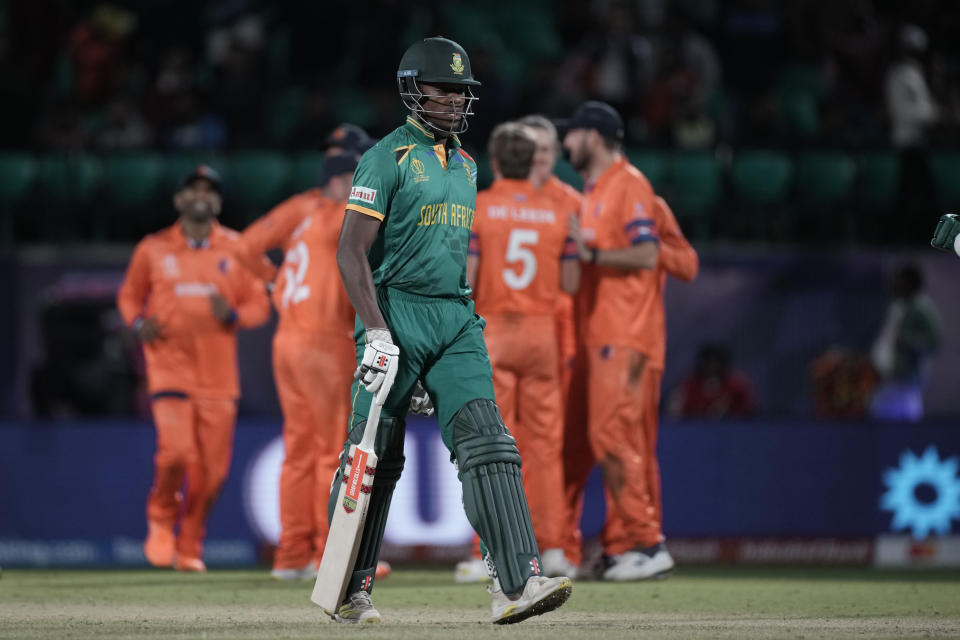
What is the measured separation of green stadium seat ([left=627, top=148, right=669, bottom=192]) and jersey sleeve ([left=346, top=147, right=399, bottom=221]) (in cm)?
811

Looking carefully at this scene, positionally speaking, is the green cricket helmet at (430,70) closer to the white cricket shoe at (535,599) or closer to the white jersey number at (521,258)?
the white cricket shoe at (535,599)

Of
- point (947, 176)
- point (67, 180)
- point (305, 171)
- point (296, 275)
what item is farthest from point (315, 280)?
point (947, 176)

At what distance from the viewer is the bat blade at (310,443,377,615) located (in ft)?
19.8

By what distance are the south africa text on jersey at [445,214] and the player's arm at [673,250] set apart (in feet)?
10.2

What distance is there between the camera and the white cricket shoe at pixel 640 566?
888cm

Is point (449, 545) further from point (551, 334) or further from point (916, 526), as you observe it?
point (916, 526)

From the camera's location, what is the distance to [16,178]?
1392 cm

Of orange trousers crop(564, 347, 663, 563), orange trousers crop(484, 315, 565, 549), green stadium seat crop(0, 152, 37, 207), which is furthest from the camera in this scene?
green stadium seat crop(0, 152, 37, 207)

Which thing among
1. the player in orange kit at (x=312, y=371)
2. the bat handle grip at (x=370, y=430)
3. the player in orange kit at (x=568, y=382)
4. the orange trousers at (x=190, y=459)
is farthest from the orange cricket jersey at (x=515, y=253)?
the bat handle grip at (x=370, y=430)

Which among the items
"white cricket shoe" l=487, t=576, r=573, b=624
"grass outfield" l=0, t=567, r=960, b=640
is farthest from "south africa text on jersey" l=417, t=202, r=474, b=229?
"grass outfield" l=0, t=567, r=960, b=640

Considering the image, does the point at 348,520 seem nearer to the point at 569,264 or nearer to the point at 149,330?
the point at 569,264

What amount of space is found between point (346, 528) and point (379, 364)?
71 centimetres

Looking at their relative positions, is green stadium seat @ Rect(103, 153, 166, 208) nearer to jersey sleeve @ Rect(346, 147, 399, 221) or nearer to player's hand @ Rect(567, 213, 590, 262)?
player's hand @ Rect(567, 213, 590, 262)

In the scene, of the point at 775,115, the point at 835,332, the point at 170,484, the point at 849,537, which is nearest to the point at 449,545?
the point at 170,484
